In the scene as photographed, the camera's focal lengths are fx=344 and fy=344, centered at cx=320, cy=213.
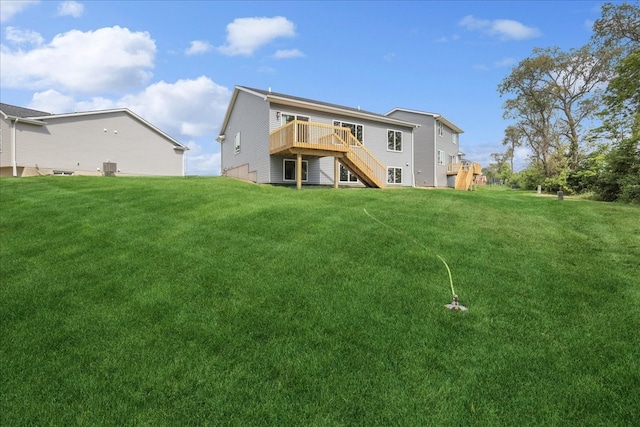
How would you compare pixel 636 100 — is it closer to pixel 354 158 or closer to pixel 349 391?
pixel 354 158

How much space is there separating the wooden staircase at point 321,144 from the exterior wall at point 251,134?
3.72 ft

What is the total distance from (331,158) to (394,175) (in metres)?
5.70

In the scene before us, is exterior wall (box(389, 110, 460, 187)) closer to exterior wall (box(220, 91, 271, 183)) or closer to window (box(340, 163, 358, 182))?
window (box(340, 163, 358, 182))

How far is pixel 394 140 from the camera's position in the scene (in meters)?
23.9

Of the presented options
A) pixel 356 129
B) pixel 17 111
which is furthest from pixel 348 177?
pixel 17 111

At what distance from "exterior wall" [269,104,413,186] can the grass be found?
12104 mm

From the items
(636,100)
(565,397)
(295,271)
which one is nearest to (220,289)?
(295,271)

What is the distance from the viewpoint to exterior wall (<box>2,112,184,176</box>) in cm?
2144

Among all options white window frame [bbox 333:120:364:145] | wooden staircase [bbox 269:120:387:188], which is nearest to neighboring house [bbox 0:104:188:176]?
wooden staircase [bbox 269:120:387:188]

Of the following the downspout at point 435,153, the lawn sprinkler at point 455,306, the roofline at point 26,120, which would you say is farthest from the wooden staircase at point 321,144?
the roofline at point 26,120

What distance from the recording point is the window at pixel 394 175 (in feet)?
78.4

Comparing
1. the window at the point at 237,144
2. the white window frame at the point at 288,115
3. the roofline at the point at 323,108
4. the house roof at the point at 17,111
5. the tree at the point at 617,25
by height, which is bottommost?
the window at the point at 237,144

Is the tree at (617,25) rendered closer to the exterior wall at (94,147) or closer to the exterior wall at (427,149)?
the exterior wall at (427,149)

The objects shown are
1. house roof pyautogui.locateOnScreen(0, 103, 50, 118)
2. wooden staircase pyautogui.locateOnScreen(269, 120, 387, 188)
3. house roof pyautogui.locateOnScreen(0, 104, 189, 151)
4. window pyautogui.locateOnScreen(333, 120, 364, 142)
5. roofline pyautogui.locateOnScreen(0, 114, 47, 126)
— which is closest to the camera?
wooden staircase pyautogui.locateOnScreen(269, 120, 387, 188)
